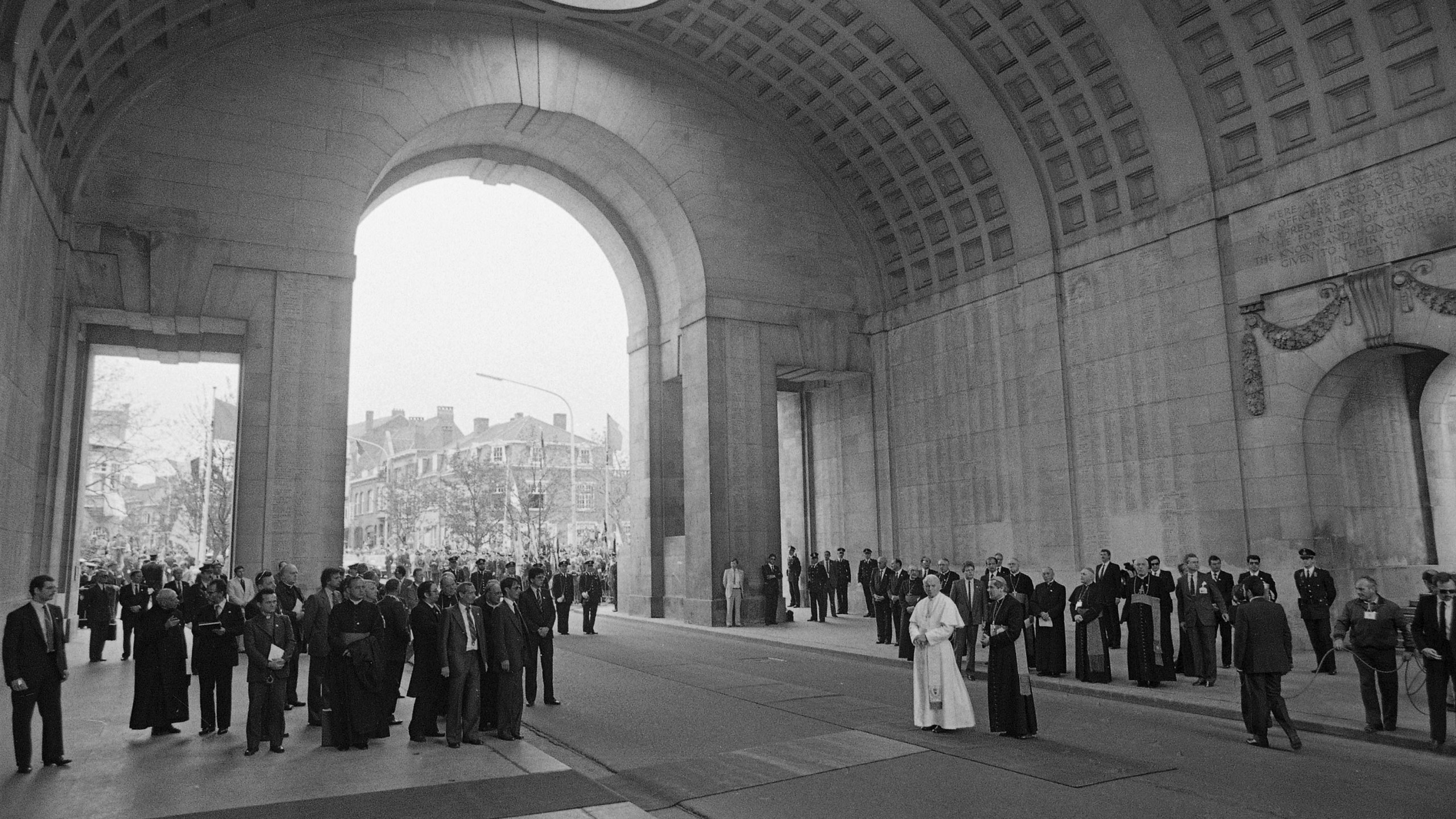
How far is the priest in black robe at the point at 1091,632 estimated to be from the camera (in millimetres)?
14633

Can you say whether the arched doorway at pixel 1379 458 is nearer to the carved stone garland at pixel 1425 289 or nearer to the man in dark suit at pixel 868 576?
the carved stone garland at pixel 1425 289

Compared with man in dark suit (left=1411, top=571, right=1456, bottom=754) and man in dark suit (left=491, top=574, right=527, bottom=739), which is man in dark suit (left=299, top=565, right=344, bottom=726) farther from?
man in dark suit (left=1411, top=571, right=1456, bottom=754)

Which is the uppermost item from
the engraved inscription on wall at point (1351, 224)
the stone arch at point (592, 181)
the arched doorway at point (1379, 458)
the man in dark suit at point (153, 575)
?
the stone arch at point (592, 181)

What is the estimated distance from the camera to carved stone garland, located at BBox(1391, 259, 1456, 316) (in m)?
15.4

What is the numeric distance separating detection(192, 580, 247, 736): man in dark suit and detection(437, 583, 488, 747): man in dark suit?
7.31 feet

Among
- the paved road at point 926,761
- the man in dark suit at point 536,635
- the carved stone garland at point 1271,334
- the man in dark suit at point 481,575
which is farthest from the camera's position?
the man in dark suit at point 481,575

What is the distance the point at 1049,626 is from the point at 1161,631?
1639 mm

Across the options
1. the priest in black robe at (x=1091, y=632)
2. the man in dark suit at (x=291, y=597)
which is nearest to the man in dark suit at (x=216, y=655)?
the man in dark suit at (x=291, y=597)

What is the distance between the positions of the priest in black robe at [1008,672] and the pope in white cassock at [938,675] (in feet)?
1.14

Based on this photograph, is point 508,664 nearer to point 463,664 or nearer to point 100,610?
point 463,664

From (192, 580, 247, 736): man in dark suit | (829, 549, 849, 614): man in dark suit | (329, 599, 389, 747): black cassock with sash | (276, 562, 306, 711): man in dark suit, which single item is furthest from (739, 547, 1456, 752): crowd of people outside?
(276, 562, 306, 711): man in dark suit

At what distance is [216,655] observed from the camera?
11.1 meters

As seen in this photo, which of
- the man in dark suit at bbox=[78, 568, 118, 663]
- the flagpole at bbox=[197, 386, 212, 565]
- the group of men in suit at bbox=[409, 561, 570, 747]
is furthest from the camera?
the flagpole at bbox=[197, 386, 212, 565]

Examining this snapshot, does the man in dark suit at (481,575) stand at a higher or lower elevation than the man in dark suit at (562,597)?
higher
